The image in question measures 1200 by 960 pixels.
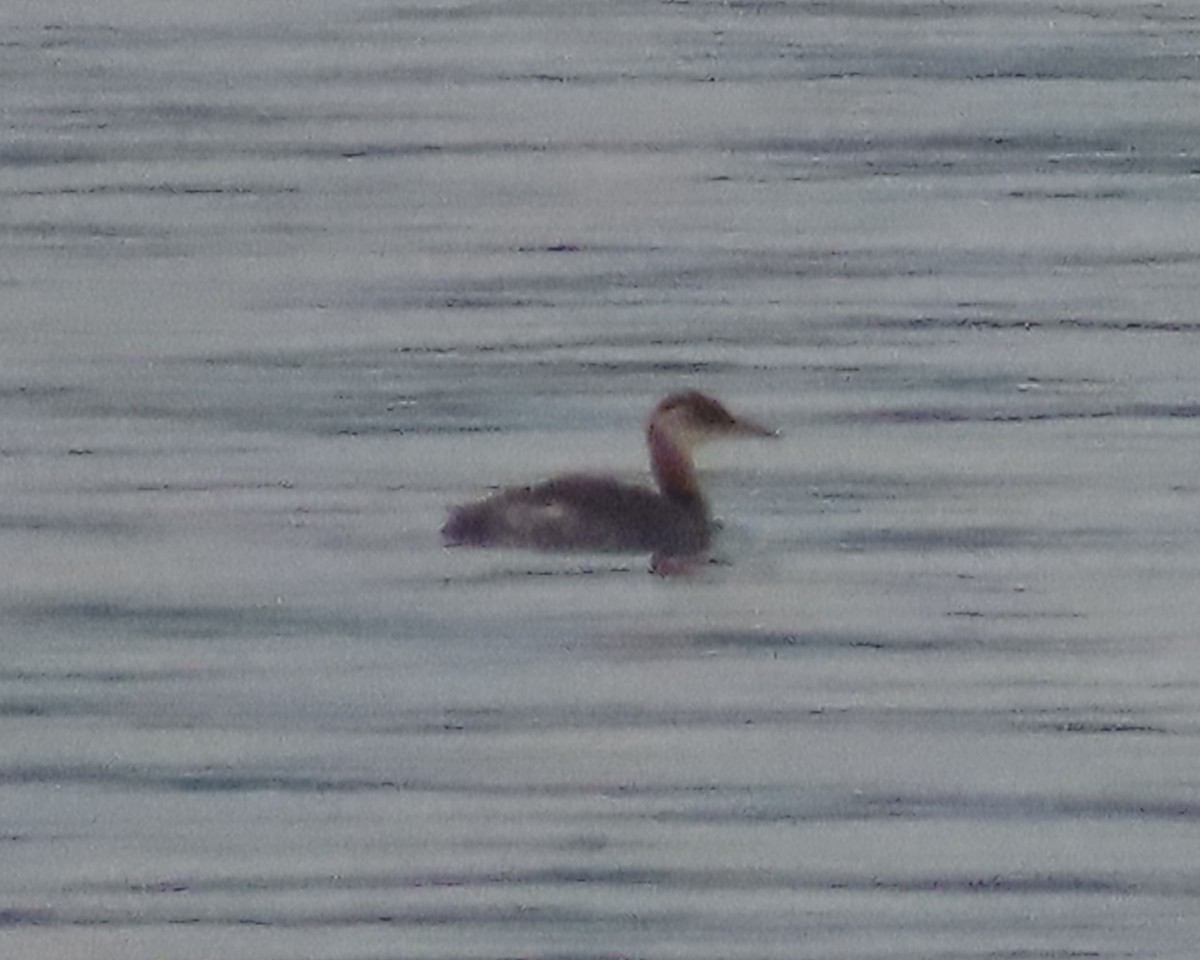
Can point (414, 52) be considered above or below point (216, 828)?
above

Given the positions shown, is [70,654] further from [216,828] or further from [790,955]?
[790,955]

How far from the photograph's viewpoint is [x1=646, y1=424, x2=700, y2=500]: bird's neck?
1.93 meters

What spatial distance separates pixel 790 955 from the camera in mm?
1928

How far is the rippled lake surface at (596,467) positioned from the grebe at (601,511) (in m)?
0.02

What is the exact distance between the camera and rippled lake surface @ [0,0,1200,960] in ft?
6.33

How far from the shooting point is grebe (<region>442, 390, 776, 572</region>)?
1.96m

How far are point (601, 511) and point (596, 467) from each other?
0.11ft

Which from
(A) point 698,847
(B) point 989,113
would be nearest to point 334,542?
(A) point 698,847

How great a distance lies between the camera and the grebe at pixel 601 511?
6.43 feet

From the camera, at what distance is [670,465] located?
193 centimetres

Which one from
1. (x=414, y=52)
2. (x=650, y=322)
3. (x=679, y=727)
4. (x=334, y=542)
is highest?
(x=414, y=52)

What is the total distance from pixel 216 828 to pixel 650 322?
0.47 meters

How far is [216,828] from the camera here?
6.34 feet

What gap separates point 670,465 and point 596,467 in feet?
0.20
